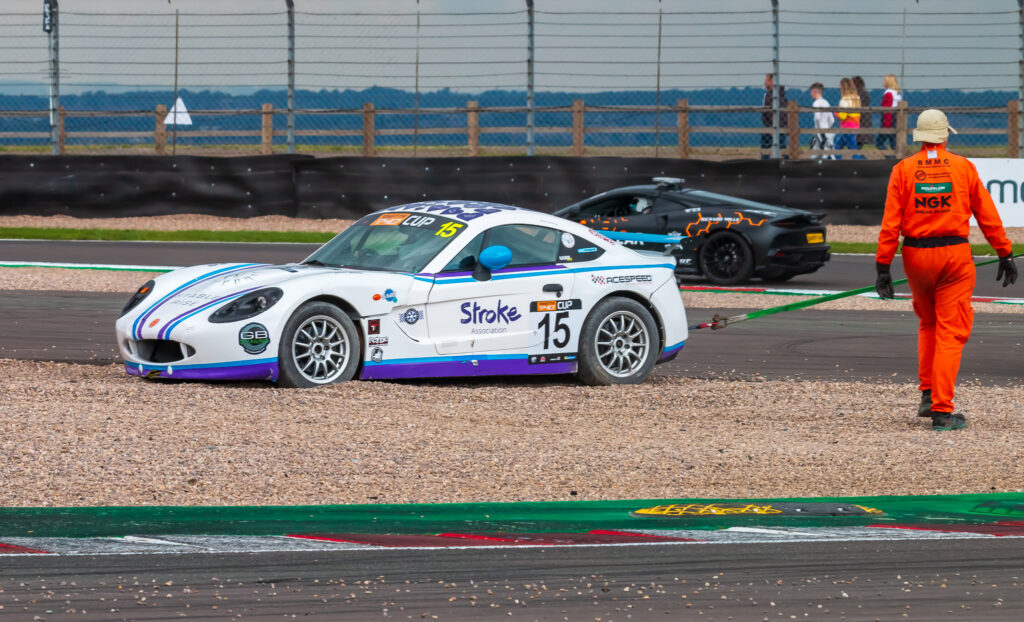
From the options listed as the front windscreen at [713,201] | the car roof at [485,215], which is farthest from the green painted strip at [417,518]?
the front windscreen at [713,201]

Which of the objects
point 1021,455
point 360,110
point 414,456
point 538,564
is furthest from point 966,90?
point 538,564

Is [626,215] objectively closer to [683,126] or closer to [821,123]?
[683,126]

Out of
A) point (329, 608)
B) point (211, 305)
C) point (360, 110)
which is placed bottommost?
point (329, 608)

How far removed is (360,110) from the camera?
23.5 m

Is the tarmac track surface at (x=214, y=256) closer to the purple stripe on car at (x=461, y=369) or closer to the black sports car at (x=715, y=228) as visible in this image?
the black sports car at (x=715, y=228)

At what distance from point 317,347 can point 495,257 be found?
4.34 feet

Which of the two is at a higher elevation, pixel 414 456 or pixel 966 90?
pixel 966 90

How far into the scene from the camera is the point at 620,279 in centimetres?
976

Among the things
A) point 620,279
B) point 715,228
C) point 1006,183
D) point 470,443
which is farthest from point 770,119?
point 470,443

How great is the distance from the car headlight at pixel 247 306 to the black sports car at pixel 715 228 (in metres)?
7.70

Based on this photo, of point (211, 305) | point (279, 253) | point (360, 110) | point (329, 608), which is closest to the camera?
point (329, 608)

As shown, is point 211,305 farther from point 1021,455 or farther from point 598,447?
point 1021,455

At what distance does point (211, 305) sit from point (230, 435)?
5.91ft

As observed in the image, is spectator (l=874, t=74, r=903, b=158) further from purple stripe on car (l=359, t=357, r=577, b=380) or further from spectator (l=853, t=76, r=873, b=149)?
purple stripe on car (l=359, t=357, r=577, b=380)
